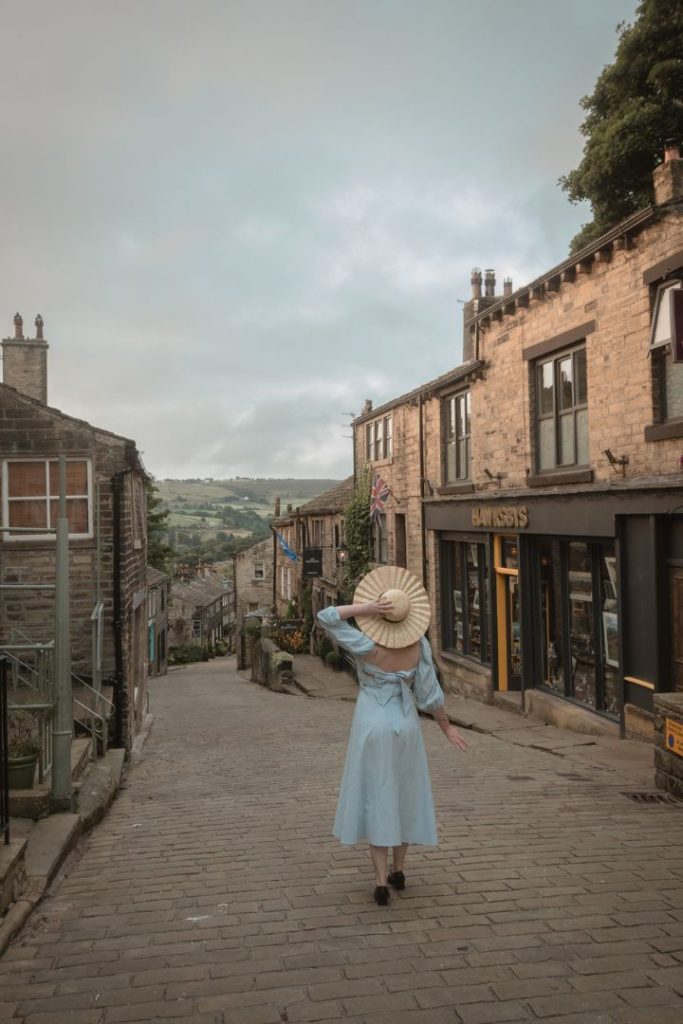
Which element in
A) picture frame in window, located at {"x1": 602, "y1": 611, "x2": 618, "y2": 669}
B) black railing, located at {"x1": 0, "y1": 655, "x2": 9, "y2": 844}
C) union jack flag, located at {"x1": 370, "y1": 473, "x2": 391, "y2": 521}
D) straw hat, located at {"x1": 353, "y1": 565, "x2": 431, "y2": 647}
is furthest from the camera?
union jack flag, located at {"x1": 370, "y1": 473, "x2": 391, "y2": 521}

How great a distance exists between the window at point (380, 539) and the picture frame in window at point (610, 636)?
35.6 ft

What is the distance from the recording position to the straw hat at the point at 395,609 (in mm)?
5035

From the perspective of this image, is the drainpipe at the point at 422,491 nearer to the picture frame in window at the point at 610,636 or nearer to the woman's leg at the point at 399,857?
the picture frame in window at the point at 610,636

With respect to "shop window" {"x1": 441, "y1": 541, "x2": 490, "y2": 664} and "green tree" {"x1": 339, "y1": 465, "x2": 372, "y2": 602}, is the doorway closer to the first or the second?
"shop window" {"x1": 441, "y1": 541, "x2": 490, "y2": 664}

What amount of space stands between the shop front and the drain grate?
282 centimetres

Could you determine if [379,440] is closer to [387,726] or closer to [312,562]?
[312,562]

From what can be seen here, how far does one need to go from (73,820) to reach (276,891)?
7.58ft

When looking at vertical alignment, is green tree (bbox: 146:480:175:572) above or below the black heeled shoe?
above

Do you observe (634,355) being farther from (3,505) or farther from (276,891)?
(3,505)

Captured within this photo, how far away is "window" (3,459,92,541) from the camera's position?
41.3ft

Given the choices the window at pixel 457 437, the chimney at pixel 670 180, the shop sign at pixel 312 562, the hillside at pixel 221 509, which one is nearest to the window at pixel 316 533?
the shop sign at pixel 312 562

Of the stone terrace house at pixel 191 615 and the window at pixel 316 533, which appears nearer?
the window at pixel 316 533

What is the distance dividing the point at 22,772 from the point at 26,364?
15388 millimetres

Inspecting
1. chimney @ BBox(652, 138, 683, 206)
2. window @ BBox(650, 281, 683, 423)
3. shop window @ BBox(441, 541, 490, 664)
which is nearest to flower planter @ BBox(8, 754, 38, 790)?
window @ BBox(650, 281, 683, 423)
